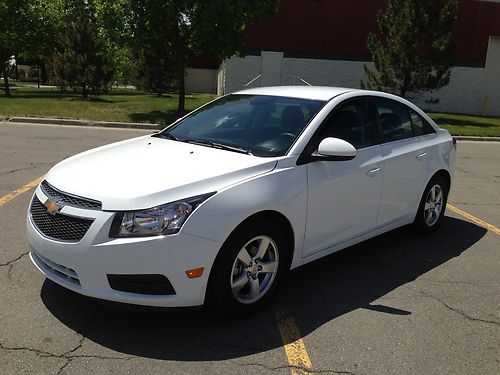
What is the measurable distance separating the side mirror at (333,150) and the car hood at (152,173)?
0.41 metres

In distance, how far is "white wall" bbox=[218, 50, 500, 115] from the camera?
1104 inches

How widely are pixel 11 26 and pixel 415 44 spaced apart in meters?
20.6

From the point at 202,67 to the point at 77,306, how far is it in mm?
45443

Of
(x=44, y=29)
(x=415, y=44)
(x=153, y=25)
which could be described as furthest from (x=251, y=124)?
(x=44, y=29)

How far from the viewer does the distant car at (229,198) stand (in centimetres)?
314

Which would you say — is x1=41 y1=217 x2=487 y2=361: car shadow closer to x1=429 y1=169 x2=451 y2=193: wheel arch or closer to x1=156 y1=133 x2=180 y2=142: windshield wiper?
x1=429 y1=169 x2=451 y2=193: wheel arch

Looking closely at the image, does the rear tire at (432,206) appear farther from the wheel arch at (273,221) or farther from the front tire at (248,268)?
the front tire at (248,268)

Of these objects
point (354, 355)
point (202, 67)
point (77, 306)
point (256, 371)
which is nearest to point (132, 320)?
point (77, 306)

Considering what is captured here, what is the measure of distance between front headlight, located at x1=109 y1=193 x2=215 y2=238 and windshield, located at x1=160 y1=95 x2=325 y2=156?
3.25 feet

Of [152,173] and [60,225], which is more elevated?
[152,173]

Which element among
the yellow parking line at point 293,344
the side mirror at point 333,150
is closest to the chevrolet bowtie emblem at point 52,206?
the yellow parking line at point 293,344

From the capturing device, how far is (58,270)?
3.37 m

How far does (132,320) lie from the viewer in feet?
11.6

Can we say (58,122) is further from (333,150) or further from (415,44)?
(415,44)
